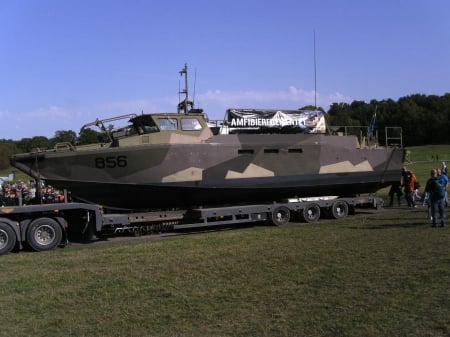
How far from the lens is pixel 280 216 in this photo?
16.5 meters

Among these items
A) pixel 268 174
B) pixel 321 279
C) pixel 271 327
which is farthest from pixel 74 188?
pixel 271 327

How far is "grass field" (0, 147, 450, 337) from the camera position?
6.06 meters

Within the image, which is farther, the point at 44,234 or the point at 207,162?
the point at 207,162

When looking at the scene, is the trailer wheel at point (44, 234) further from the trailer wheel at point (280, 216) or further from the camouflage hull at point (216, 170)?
the trailer wheel at point (280, 216)

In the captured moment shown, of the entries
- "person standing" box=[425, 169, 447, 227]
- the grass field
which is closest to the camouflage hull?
the grass field

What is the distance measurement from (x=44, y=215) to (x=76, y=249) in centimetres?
127

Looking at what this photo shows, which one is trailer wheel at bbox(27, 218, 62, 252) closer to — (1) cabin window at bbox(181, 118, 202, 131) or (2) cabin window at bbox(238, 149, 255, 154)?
(1) cabin window at bbox(181, 118, 202, 131)

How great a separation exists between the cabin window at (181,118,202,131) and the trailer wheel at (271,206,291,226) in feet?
12.4

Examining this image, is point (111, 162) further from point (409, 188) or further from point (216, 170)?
point (409, 188)

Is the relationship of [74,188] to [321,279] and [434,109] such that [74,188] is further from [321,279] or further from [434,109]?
[434,109]

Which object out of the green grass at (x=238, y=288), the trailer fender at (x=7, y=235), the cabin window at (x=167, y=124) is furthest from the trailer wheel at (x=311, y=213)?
the trailer fender at (x=7, y=235)

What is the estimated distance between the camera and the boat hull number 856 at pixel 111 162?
544 inches

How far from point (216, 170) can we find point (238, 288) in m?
7.66

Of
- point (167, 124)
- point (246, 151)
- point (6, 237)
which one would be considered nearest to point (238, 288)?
point (6, 237)
